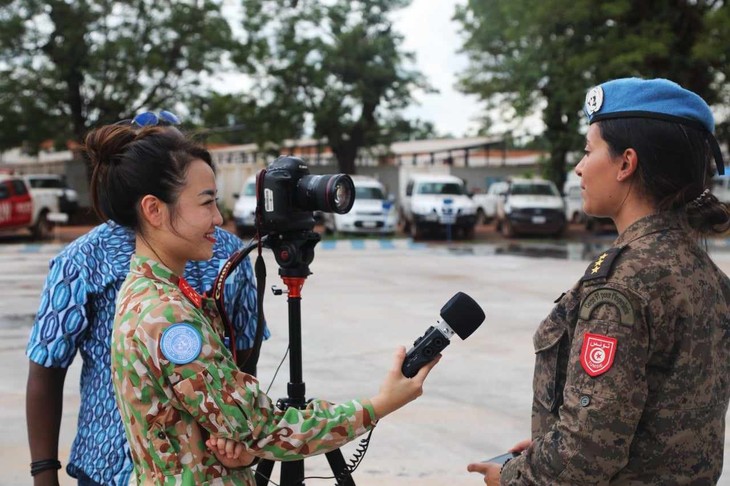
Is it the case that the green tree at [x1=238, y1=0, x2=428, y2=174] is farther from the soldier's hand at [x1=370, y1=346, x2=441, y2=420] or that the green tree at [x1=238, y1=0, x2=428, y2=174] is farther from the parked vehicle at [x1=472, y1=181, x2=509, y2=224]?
the soldier's hand at [x1=370, y1=346, x2=441, y2=420]

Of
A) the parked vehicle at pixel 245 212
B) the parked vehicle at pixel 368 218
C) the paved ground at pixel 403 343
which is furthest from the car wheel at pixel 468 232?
the paved ground at pixel 403 343

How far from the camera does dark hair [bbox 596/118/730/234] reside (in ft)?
5.06

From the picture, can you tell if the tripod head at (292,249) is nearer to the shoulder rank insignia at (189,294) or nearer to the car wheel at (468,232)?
the shoulder rank insignia at (189,294)

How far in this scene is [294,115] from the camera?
26.4 m

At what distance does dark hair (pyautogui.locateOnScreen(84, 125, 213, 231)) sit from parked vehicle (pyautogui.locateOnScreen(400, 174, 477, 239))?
58.9 ft

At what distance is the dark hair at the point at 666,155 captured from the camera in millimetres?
1541

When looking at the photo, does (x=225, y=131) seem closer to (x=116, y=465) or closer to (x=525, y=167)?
(x=525, y=167)

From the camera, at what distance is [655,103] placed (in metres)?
1.55

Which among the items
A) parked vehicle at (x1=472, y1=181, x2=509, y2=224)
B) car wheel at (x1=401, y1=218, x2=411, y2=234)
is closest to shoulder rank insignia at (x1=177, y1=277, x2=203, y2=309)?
car wheel at (x1=401, y1=218, x2=411, y2=234)

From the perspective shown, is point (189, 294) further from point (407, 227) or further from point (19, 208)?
point (407, 227)

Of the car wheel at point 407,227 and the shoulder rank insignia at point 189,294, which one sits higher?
the shoulder rank insignia at point 189,294

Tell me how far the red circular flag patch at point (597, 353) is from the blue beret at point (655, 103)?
426 mm

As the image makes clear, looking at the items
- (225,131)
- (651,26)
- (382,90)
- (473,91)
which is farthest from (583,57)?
(225,131)

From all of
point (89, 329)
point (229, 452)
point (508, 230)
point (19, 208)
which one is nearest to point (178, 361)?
point (229, 452)
